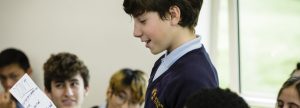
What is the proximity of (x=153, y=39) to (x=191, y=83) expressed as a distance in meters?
0.16

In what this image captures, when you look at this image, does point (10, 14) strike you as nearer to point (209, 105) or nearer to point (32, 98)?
point (32, 98)

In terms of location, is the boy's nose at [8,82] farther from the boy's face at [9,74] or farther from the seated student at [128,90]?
the seated student at [128,90]

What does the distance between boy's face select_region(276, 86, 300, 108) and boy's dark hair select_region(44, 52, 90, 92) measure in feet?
4.38

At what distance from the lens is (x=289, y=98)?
137 centimetres

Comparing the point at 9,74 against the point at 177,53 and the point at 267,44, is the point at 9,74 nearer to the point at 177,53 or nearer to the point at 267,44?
the point at 267,44

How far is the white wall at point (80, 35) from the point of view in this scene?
2.74 m

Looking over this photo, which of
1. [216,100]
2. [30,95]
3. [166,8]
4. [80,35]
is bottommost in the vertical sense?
[80,35]

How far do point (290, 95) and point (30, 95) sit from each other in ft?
2.52

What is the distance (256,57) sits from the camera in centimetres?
292

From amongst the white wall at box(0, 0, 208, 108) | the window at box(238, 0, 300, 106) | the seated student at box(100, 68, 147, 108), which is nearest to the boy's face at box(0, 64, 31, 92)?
the white wall at box(0, 0, 208, 108)

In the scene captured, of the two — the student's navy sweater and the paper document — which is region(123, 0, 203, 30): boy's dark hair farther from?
the paper document

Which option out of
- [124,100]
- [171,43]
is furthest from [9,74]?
[171,43]

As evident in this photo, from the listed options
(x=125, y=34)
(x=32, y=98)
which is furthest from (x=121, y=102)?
(x=32, y=98)

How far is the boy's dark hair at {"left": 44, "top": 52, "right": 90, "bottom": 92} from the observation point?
2.47 m
